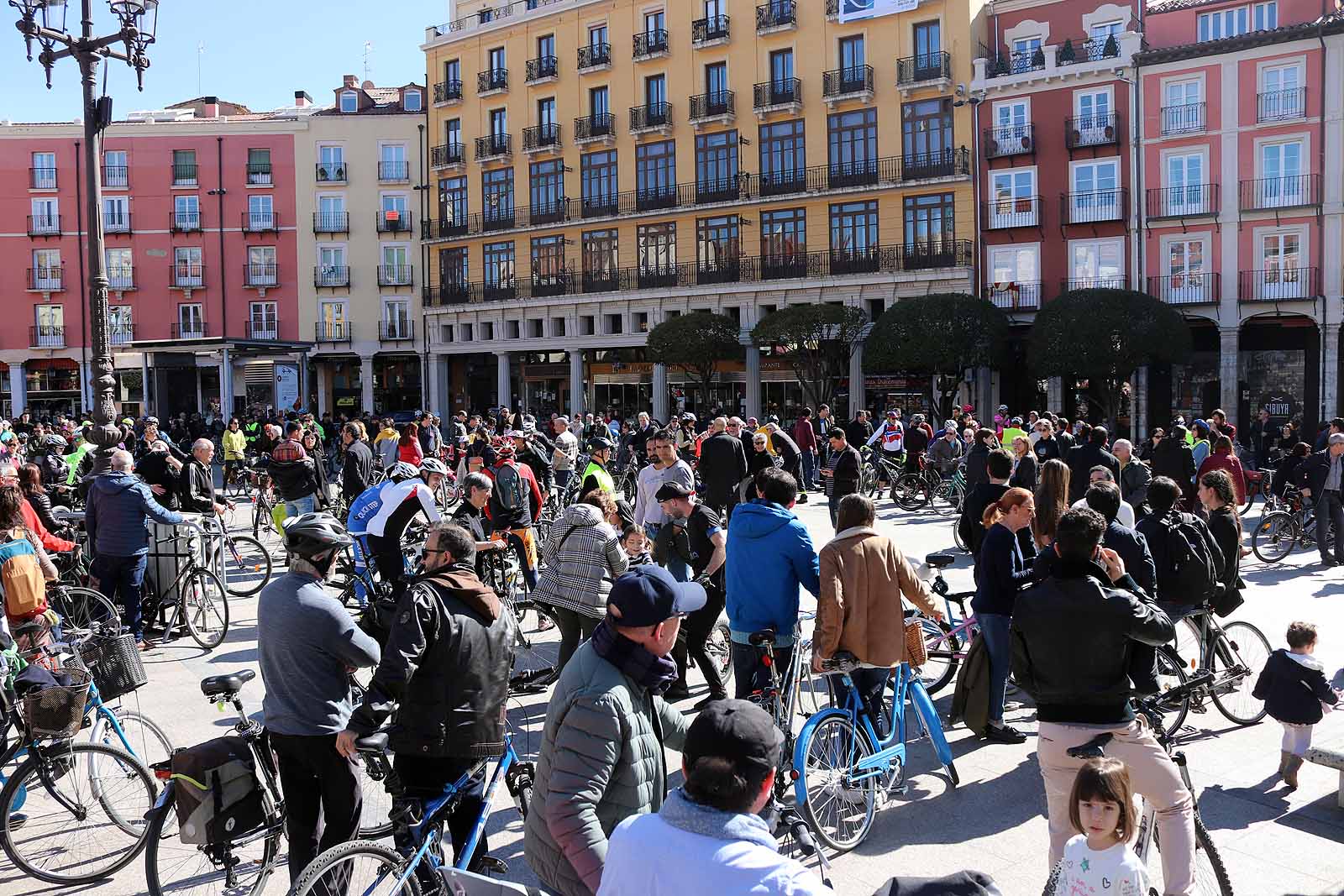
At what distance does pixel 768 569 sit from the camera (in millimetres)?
6414

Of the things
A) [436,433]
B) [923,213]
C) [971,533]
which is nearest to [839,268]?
[923,213]

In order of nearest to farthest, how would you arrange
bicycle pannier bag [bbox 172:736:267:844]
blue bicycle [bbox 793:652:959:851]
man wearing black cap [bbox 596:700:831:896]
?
man wearing black cap [bbox 596:700:831:896] < bicycle pannier bag [bbox 172:736:267:844] < blue bicycle [bbox 793:652:959:851]

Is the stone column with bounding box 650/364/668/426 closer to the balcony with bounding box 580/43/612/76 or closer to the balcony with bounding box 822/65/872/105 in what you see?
the balcony with bounding box 822/65/872/105

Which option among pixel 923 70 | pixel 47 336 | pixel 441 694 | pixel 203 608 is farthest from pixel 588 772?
pixel 47 336

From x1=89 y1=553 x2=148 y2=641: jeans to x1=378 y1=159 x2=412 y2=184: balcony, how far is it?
45.9m

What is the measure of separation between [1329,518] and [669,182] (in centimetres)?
3239

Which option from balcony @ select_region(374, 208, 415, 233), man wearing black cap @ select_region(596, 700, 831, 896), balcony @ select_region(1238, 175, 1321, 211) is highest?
balcony @ select_region(374, 208, 415, 233)

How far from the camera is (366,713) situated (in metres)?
4.14

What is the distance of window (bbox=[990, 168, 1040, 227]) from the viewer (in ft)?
118

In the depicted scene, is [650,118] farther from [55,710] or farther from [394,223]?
[55,710]

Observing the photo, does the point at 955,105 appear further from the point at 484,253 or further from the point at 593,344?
the point at 484,253

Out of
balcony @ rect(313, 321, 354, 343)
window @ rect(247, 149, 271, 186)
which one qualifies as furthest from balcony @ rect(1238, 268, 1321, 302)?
window @ rect(247, 149, 271, 186)

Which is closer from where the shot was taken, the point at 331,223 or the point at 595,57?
the point at 595,57

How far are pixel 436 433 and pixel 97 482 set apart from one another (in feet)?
38.5
